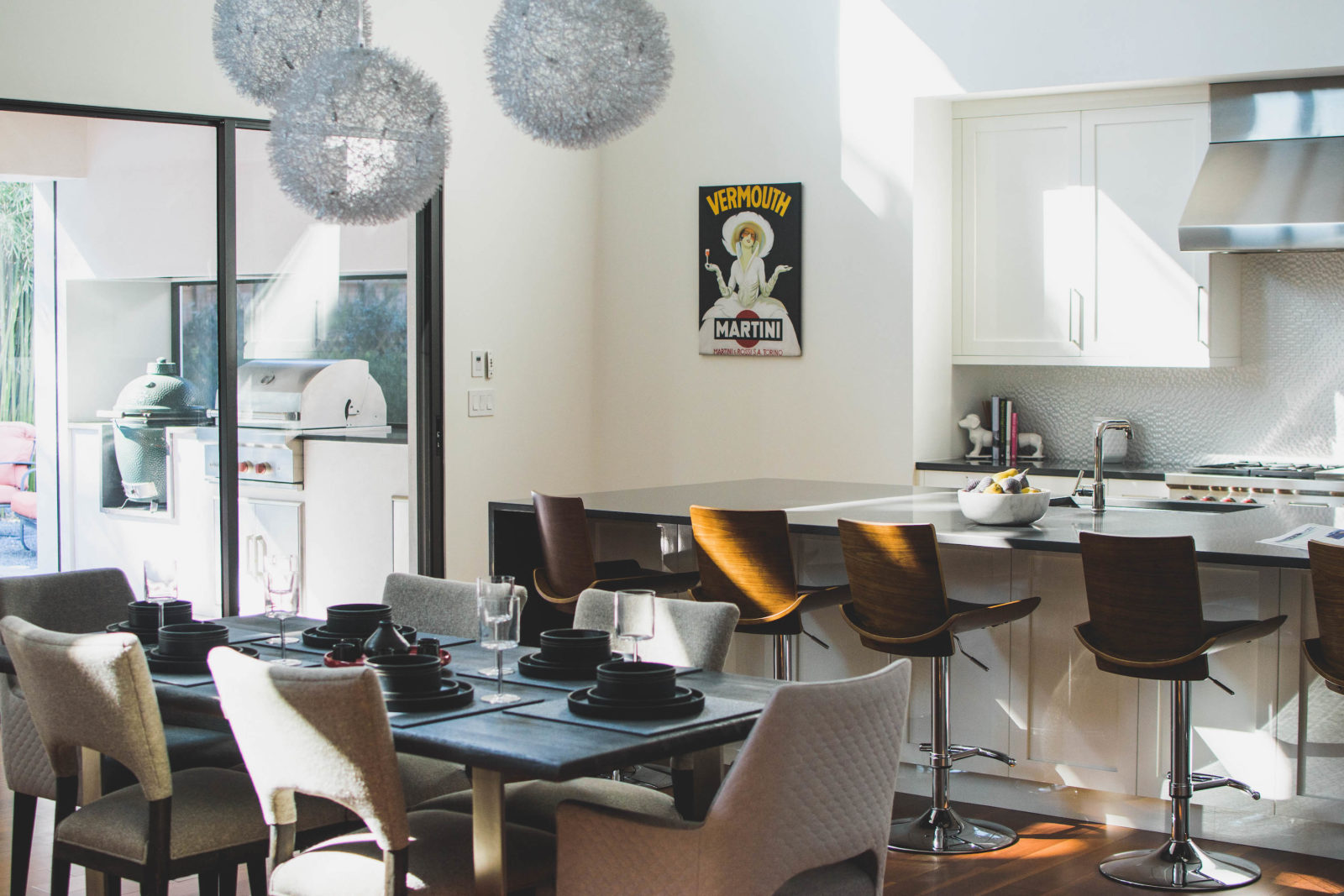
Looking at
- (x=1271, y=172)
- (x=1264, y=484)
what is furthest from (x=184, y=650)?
(x=1271, y=172)

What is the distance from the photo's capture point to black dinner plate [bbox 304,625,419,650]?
119 inches

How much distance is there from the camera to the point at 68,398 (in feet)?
15.8

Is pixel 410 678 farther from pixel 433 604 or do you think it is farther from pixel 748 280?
pixel 748 280

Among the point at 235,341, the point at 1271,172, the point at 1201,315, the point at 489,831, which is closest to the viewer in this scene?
the point at 489,831

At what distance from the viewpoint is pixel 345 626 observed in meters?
3.15

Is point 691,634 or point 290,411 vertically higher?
point 290,411

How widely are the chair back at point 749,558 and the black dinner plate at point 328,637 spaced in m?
1.04

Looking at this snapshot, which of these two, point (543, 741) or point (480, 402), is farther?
point (480, 402)

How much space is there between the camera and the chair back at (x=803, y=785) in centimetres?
216

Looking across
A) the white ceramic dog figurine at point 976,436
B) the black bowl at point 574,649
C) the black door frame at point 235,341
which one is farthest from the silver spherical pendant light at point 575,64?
the white ceramic dog figurine at point 976,436

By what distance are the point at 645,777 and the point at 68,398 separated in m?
2.33

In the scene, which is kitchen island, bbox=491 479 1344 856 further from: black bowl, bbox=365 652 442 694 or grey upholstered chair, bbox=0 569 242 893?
black bowl, bbox=365 652 442 694

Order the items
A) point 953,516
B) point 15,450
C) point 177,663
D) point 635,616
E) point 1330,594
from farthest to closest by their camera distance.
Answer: point 15,450 → point 953,516 → point 1330,594 → point 177,663 → point 635,616

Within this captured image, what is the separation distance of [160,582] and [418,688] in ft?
3.12
